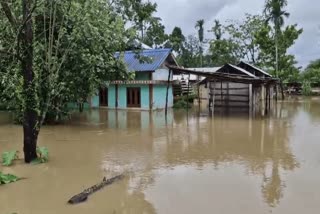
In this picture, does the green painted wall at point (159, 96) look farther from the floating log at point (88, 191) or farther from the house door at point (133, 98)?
the floating log at point (88, 191)

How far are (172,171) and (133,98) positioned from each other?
1866 centimetres

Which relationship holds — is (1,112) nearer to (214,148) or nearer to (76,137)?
(76,137)

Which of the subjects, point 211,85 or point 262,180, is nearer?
point 262,180

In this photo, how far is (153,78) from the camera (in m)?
27.2

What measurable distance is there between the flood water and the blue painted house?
10.3 meters

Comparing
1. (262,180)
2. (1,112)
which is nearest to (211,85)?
(1,112)

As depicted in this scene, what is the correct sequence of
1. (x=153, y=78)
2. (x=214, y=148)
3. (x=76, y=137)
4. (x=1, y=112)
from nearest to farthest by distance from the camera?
(x=214, y=148)
(x=76, y=137)
(x=1, y=112)
(x=153, y=78)

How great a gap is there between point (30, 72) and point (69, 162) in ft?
8.84

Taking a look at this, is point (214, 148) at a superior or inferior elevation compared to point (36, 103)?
inferior

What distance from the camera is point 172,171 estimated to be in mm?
9430

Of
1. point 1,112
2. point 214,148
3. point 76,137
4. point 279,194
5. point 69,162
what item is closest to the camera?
point 279,194

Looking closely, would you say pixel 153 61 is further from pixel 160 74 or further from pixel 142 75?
pixel 160 74

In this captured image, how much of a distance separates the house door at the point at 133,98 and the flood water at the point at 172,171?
1063 cm

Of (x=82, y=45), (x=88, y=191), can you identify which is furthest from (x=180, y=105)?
(x=88, y=191)
